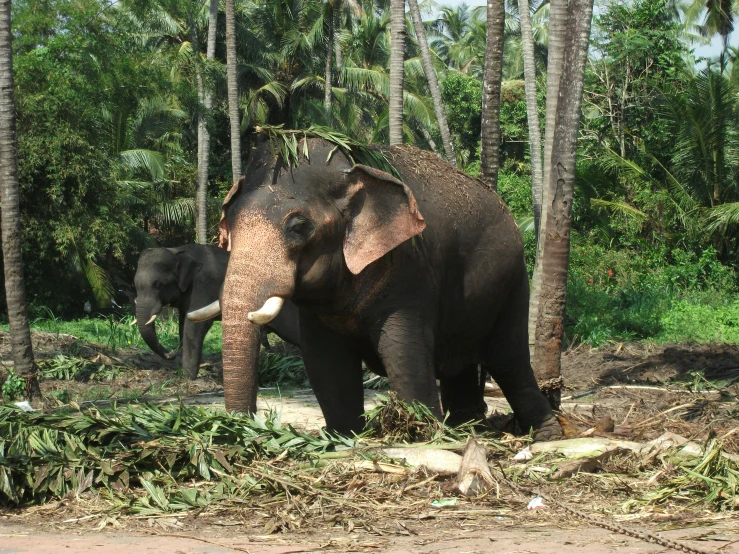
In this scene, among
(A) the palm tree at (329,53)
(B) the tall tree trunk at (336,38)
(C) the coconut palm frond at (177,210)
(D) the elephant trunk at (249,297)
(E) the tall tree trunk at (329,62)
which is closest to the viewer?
(D) the elephant trunk at (249,297)

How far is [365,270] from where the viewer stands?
661 centimetres

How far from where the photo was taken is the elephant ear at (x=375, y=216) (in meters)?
6.47

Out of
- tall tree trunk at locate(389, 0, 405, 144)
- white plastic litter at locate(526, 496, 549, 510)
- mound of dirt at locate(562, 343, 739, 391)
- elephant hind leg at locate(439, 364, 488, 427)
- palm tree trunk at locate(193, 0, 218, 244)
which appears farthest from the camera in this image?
palm tree trunk at locate(193, 0, 218, 244)

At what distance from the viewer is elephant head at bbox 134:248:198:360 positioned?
45.2 ft

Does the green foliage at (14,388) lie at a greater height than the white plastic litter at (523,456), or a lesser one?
greater

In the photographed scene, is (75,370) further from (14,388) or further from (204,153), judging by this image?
(204,153)

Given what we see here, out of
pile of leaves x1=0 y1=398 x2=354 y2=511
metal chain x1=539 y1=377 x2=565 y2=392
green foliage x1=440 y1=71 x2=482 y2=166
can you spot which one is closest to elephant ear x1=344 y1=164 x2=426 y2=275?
pile of leaves x1=0 y1=398 x2=354 y2=511

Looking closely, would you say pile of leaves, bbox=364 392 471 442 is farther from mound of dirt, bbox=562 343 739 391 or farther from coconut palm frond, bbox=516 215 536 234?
coconut palm frond, bbox=516 215 536 234

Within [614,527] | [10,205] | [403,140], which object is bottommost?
[614,527]

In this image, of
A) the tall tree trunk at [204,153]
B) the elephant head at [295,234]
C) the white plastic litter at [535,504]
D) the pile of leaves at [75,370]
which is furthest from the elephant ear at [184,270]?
the tall tree trunk at [204,153]

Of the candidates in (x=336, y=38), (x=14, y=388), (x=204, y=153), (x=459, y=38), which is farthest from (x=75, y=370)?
(x=459, y=38)

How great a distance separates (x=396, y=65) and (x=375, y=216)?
9363 millimetres

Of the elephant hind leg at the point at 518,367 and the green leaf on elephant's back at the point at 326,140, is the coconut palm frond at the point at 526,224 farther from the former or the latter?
the green leaf on elephant's back at the point at 326,140

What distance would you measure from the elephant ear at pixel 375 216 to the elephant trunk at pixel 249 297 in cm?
53
